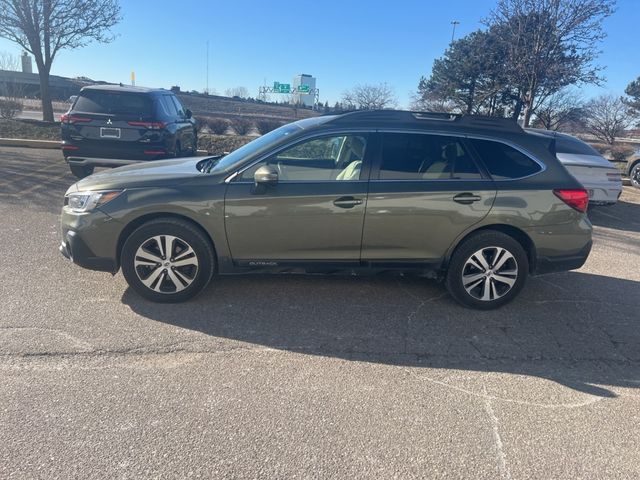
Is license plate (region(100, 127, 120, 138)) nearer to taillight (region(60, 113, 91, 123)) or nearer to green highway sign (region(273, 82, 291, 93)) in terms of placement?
taillight (region(60, 113, 91, 123))

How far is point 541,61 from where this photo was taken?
1305 cm

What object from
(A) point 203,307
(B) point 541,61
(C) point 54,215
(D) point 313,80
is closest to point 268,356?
(A) point 203,307

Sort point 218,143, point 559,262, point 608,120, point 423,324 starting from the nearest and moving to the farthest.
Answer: point 423,324 → point 559,262 → point 218,143 → point 608,120

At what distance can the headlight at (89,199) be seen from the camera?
4062 mm

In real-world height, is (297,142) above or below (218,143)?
above

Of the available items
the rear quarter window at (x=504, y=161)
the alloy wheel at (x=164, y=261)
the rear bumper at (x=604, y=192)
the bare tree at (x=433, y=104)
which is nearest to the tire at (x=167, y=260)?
the alloy wheel at (x=164, y=261)

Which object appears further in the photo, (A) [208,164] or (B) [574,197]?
(A) [208,164]

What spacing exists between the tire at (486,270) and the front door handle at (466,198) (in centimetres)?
31

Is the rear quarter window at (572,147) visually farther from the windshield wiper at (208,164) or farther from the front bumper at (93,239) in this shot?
the front bumper at (93,239)

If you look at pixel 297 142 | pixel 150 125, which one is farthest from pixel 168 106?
pixel 297 142

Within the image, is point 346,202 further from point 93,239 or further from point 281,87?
point 281,87

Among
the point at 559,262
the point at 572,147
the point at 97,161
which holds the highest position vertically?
the point at 572,147

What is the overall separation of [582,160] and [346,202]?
6153mm

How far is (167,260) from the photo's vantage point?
4105 mm
